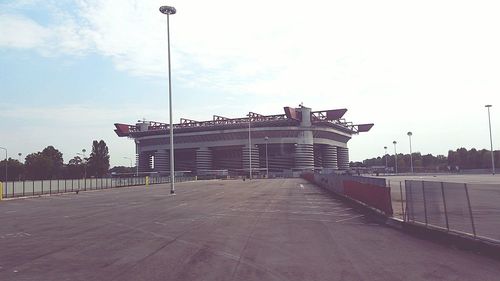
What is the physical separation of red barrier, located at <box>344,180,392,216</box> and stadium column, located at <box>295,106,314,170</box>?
120078 millimetres

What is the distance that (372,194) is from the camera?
20.5m

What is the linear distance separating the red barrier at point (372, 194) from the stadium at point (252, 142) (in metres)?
113

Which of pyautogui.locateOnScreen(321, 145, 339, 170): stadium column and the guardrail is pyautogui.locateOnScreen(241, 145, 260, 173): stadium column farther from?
the guardrail

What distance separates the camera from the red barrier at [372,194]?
58.5ft

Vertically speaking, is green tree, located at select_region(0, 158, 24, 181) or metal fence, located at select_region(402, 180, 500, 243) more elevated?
green tree, located at select_region(0, 158, 24, 181)

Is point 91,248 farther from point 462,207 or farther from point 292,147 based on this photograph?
point 292,147

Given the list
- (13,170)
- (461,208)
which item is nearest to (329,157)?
(13,170)

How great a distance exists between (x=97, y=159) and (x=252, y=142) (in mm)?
49312

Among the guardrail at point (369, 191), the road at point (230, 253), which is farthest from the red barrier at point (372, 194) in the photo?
the road at point (230, 253)

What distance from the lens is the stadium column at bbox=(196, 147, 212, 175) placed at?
159125mm

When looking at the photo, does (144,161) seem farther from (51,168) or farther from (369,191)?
(369,191)

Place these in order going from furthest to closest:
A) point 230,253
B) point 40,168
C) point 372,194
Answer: point 40,168, point 372,194, point 230,253

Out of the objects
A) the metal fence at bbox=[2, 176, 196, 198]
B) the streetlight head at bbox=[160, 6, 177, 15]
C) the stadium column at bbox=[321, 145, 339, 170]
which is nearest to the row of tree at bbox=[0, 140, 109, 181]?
the metal fence at bbox=[2, 176, 196, 198]

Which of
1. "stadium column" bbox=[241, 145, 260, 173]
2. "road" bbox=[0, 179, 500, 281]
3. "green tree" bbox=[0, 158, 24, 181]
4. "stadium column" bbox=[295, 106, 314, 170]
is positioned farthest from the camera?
"stadium column" bbox=[241, 145, 260, 173]
